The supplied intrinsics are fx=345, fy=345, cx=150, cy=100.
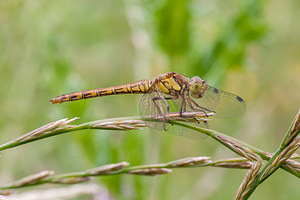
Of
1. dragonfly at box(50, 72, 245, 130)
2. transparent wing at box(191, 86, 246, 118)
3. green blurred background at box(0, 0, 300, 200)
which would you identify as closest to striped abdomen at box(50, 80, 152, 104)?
dragonfly at box(50, 72, 245, 130)

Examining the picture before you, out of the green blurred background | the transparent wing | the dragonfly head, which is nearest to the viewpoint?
A: the transparent wing

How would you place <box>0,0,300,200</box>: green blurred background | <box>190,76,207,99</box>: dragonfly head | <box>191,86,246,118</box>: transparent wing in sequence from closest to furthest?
<box>191,86,246,118</box>: transparent wing
<box>190,76,207,99</box>: dragonfly head
<box>0,0,300,200</box>: green blurred background

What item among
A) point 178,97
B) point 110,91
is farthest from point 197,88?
point 110,91

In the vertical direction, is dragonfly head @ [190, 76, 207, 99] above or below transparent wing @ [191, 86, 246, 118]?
above

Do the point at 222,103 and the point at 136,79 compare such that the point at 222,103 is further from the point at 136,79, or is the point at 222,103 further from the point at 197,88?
the point at 136,79

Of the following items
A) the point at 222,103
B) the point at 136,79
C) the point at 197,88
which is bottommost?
the point at 222,103

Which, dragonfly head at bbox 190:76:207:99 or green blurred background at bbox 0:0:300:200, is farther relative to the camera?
green blurred background at bbox 0:0:300:200

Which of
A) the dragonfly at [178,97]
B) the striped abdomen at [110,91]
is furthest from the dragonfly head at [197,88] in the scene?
the striped abdomen at [110,91]

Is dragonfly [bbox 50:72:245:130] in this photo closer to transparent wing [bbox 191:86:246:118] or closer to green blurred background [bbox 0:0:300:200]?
transparent wing [bbox 191:86:246:118]
